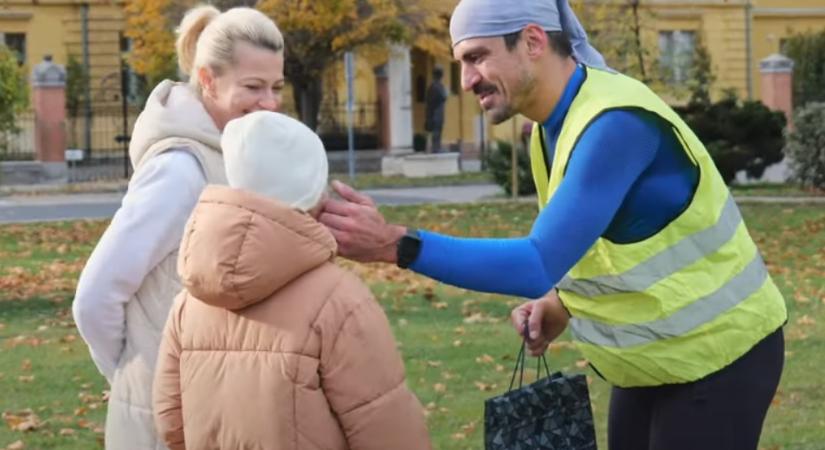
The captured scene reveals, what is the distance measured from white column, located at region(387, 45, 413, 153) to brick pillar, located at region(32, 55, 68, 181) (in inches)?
333

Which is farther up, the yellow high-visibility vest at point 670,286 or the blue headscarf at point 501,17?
the blue headscarf at point 501,17

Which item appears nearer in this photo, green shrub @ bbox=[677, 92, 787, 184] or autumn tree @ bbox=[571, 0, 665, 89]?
green shrub @ bbox=[677, 92, 787, 184]

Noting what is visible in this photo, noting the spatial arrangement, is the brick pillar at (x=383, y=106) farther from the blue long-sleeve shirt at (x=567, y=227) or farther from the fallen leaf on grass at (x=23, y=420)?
the blue long-sleeve shirt at (x=567, y=227)

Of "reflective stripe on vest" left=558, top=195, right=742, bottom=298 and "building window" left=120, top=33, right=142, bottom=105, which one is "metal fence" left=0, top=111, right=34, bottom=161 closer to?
"building window" left=120, top=33, right=142, bottom=105

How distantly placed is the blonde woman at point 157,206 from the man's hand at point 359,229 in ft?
2.81

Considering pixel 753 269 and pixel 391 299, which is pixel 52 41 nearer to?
pixel 391 299

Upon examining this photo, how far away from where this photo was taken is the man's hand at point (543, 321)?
4348 millimetres

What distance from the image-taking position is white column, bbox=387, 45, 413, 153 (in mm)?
42156

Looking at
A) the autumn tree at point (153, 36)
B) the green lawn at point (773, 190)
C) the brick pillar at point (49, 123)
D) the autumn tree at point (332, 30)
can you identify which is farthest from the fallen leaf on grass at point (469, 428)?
the brick pillar at point (49, 123)

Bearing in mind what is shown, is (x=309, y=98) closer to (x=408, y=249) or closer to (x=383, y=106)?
(x=383, y=106)

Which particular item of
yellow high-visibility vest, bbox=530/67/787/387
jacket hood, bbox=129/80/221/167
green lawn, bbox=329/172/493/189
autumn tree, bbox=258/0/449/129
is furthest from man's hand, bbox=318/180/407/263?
autumn tree, bbox=258/0/449/129

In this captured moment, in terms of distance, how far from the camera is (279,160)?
345 cm

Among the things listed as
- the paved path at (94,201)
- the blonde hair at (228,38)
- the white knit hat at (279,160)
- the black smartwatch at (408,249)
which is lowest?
the paved path at (94,201)

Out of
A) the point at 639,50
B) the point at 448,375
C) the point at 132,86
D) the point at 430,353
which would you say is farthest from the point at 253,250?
the point at 132,86
